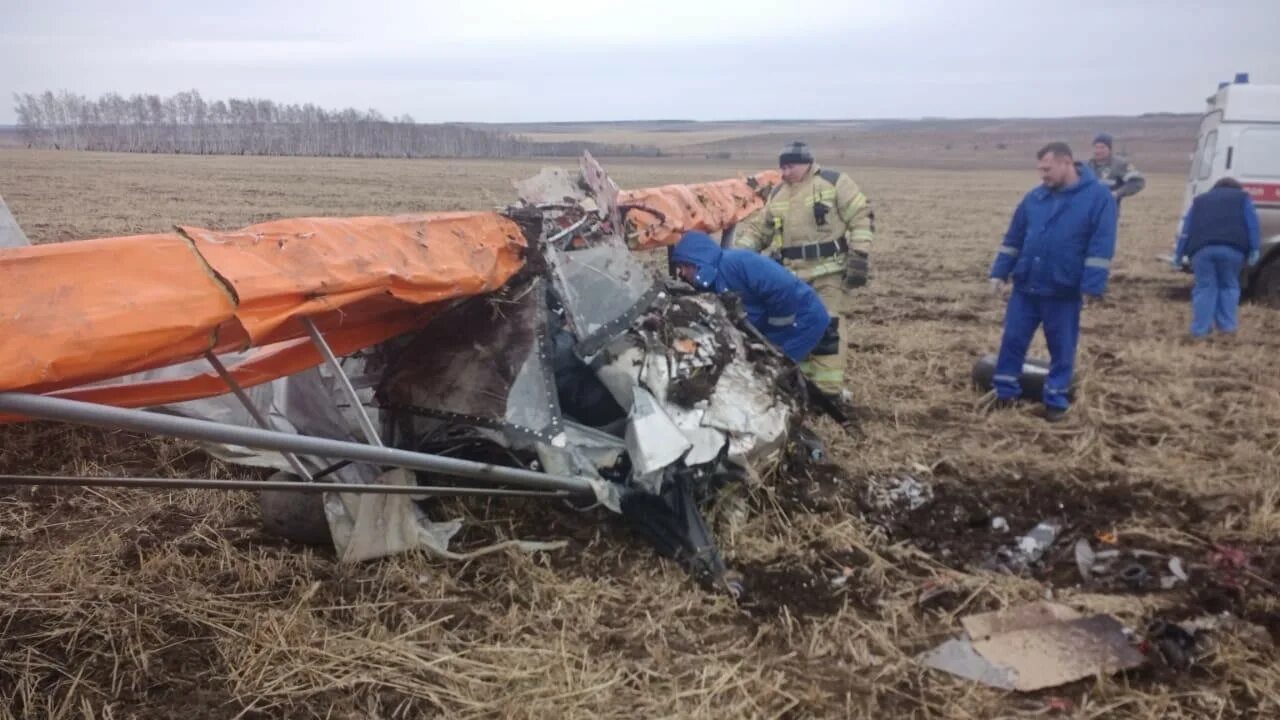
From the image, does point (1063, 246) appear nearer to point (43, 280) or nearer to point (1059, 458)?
point (1059, 458)

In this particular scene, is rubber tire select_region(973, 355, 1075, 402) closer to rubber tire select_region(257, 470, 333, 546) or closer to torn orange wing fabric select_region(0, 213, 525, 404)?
torn orange wing fabric select_region(0, 213, 525, 404)

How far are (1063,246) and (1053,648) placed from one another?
3.07 metres

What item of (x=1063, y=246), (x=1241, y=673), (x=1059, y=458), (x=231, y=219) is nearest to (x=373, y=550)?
(x=1241, y=673)

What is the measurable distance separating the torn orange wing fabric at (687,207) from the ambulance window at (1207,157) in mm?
5099

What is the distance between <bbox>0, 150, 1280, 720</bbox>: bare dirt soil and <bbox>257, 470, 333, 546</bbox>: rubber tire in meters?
0.11

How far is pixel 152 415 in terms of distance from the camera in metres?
2.25

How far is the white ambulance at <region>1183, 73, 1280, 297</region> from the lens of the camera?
9188mm

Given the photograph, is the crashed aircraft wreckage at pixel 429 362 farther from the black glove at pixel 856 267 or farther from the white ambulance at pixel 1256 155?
the white ambulance at pixel 1256 155

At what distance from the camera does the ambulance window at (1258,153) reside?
30.1 feet

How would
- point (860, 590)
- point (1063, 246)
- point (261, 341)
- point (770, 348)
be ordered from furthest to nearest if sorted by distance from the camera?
1. point (1063, 246)
2. point (770, 348)
3. point (860, 590)
4. point (261, 341)

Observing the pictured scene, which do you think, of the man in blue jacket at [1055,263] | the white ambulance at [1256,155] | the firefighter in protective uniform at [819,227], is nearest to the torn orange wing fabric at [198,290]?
the firefighter in protective uniform at [819,227]

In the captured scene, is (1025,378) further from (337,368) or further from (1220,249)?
(337,368)

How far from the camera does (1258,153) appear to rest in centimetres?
923

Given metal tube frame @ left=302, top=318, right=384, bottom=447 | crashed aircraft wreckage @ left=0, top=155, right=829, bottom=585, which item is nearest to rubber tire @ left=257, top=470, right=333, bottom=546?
crashed aircraft wreckage @ left=0, top=155, right=829, bottom=585
